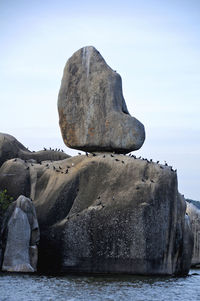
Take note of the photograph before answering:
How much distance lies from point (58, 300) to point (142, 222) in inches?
334

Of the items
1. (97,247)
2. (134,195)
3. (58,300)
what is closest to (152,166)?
(134,195)

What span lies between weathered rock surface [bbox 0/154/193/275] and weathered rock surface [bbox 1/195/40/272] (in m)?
1.38

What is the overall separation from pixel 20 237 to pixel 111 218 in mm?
4108

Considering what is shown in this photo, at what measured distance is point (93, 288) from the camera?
88.9 ft

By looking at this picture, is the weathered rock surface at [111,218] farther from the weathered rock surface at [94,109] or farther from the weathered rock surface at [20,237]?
the weathered rock surface at [94,109]

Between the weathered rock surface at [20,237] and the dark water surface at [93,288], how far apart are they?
1063 mm

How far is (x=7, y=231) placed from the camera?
1254 inches

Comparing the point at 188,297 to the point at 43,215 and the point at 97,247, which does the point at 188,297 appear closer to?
the point at 97,247

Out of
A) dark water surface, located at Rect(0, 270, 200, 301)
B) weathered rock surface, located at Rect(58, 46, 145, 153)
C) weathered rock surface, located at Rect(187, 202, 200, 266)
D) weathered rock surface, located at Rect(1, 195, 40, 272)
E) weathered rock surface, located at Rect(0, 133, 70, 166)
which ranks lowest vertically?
dark water surface, located at Rect(0, 270, 200, 301)

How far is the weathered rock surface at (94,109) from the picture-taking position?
120 feet

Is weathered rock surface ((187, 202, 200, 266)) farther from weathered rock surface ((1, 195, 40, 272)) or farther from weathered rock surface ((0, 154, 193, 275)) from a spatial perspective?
weathered rock surface ((1, 195, 40, 272))

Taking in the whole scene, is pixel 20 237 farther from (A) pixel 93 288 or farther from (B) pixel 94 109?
(B) pixel 94 109

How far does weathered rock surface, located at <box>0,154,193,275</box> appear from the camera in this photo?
3209cm

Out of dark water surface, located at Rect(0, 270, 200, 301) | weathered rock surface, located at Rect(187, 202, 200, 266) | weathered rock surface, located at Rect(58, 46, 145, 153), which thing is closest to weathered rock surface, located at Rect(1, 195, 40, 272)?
dark water surface, located at Rect(0, 270, 200, 301)
